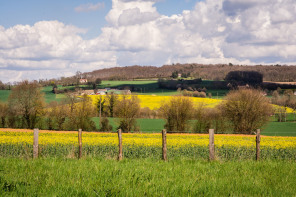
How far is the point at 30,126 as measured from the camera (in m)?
57.8

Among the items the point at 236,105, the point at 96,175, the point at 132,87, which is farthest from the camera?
the point at 132,87

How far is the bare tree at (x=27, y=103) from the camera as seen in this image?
5869 centimetres

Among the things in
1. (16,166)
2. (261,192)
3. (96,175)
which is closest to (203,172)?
(261,192)

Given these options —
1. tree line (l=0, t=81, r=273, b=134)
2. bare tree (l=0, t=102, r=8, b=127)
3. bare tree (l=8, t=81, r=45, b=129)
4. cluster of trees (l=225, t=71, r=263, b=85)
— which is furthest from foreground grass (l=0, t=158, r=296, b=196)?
cluster of trees (l=225, t=71, r=263, b=85)

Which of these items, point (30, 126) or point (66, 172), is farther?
point (30, 126)

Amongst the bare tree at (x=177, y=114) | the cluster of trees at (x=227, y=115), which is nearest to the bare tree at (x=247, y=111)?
the cluster of trees at (x=227, y=115)

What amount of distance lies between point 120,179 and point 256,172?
15.4 feet

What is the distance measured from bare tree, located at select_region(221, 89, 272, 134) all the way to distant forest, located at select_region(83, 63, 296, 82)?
85153 millimetres

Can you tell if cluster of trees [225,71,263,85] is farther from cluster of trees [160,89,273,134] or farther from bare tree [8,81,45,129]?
bare tree [8,81,45,129]

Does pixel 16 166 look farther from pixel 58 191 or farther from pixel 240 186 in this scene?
pixel 240 186

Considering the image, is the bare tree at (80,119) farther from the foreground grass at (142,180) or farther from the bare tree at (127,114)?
the foreground grass at (142,180)

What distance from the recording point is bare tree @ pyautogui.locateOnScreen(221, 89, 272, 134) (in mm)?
49812

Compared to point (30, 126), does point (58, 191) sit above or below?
above

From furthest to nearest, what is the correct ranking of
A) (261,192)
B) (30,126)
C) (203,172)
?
1. (30,126)
2. (203,172)
3. (261,192)
